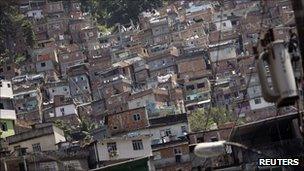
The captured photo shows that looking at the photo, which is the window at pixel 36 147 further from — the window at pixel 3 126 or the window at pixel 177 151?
the window at pixel 177 151

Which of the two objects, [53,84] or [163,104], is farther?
[53,84]

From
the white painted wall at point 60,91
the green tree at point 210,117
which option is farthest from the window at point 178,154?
the white painted wall at point 60,91

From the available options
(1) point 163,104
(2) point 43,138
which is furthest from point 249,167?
(1) point 163,104

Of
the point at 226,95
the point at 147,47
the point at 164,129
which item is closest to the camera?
the point at 164,129

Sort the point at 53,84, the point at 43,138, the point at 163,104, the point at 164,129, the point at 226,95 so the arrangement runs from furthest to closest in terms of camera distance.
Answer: the point at 53,84 < the point at 226,95 < the point at 163,104 < the point at 164,129 < the point at 43,138

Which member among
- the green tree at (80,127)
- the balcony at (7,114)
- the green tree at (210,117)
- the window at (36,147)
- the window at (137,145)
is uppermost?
the balcony at (7,114)

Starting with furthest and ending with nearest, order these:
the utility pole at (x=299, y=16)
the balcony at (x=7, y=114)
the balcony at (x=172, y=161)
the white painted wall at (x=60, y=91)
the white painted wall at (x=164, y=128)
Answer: the white painted wall at (x=60, y=91)
the balcony at (x=7, y=114)
the white painted wall at (x=164, y=128)
the balcony at (x=172, y=161)
the utility pole at (x=299, y=16)

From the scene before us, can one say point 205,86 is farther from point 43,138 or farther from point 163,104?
point 43,138
